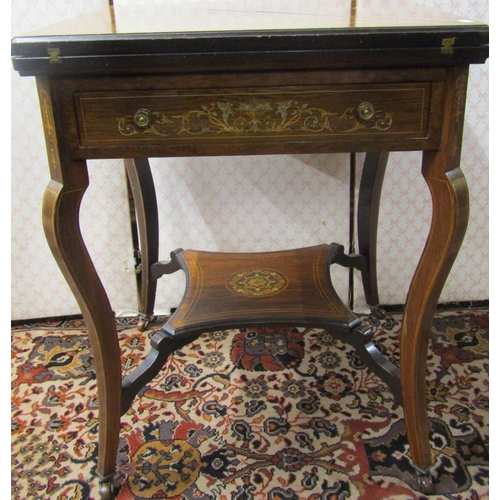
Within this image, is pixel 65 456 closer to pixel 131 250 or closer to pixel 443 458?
pixel 131 250

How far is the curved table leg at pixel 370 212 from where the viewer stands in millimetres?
1454

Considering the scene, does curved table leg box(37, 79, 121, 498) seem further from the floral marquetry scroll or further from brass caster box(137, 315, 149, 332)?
brass caster box(137, 315, 149, 332)

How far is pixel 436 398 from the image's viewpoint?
1273 mm

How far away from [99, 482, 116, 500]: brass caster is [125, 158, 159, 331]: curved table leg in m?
0.62

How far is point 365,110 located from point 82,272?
0.57m

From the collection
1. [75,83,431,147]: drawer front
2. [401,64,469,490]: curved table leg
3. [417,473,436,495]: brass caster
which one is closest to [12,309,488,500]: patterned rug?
[417,473,436,495]: brass caster

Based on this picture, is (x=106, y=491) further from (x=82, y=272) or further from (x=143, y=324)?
(x=143, y=324)

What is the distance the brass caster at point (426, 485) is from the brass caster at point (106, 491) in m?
0.63

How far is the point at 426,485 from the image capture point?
40.1 inches

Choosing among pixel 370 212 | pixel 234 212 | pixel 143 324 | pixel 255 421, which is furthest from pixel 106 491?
pixel 370 212

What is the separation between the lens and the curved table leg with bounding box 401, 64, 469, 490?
0.83 meters

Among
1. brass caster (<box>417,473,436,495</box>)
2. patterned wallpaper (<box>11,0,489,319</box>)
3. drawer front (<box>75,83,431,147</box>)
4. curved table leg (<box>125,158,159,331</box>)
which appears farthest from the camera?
patterned wallpaper (<box>11,0,489,319</box>)

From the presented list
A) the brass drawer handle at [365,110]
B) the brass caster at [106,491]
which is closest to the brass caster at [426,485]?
the brass caster at [106,491]

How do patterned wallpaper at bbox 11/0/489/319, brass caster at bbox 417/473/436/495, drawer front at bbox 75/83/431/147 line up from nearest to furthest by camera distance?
drawer front at bbox 75/83/431/147 → brass caster at bbox 417/473/436/495 → patterned wallpaper at bbox 11/0/489/319
